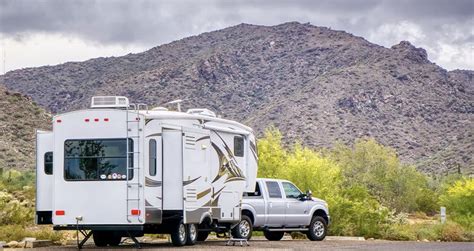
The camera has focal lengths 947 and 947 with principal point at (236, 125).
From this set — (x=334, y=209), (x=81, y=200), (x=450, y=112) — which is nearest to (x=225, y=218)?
(x=81, y=200)

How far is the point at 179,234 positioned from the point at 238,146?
156 inches

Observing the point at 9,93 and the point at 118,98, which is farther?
the point at 9,93

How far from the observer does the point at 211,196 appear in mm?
23750

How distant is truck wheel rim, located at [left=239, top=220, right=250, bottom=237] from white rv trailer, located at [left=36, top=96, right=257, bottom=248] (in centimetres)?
291

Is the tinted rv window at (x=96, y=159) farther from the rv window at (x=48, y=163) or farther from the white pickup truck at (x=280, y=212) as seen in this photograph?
the white pickup truck at (x=280, y=212)

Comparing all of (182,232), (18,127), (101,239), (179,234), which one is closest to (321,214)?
(182,232)

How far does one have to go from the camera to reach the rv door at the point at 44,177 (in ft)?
74.8

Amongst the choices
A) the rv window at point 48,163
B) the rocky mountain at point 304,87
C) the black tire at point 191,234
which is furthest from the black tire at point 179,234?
the rocky mountain at point 304,87

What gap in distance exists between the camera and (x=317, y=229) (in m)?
28.5

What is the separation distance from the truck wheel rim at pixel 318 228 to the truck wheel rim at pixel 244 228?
111 inches

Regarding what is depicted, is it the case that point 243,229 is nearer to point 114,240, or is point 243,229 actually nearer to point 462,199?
point 114,240

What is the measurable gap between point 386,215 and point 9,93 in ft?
127

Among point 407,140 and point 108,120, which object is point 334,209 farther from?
point 407,140

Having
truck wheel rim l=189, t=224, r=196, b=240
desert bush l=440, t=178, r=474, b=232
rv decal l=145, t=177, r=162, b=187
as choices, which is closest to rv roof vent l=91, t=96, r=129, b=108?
rv decal l=145, t=177, r=162, b=187
